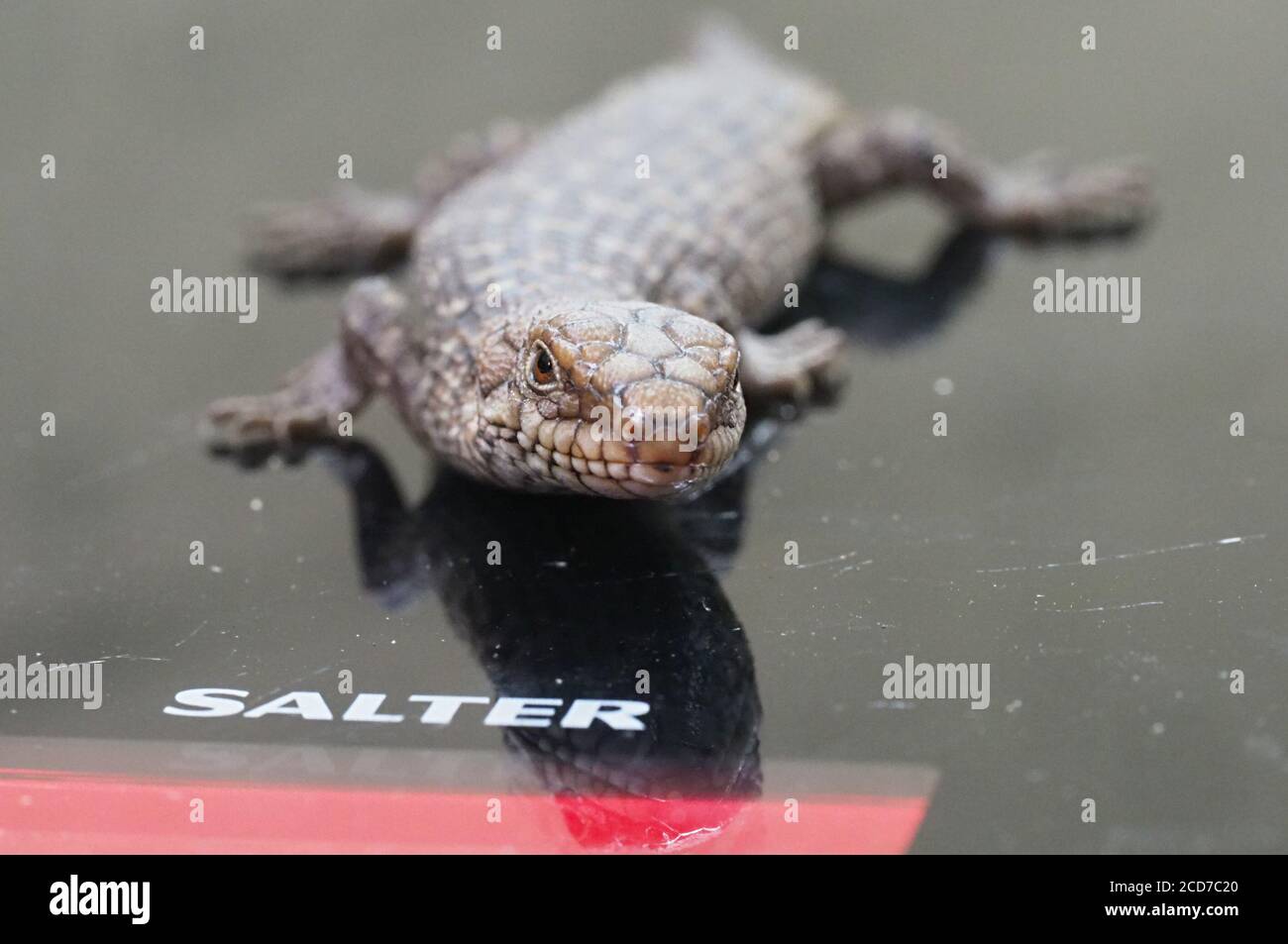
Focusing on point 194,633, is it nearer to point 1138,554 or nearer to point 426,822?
point 426,822

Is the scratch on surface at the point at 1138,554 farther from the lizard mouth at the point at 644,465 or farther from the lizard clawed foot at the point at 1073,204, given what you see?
the lizard clawed foot at the point at 1073,204

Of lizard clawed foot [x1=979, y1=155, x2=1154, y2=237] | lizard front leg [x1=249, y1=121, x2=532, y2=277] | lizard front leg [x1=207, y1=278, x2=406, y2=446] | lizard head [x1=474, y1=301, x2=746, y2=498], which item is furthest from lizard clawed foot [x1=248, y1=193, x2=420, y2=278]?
lizard clawed foot [x1=979, y1=155, x2=1154, y2=237]

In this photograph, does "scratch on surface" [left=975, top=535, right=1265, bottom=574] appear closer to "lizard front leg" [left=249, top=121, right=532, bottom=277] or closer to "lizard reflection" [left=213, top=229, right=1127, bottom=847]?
"lizard reflection" [left=213, top=229, right=1127, bottom=847]

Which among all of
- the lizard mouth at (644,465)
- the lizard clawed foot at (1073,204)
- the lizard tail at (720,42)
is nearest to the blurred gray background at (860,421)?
the lizard clawed foot at (1073,204)

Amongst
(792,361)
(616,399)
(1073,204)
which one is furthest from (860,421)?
(1073,204)
